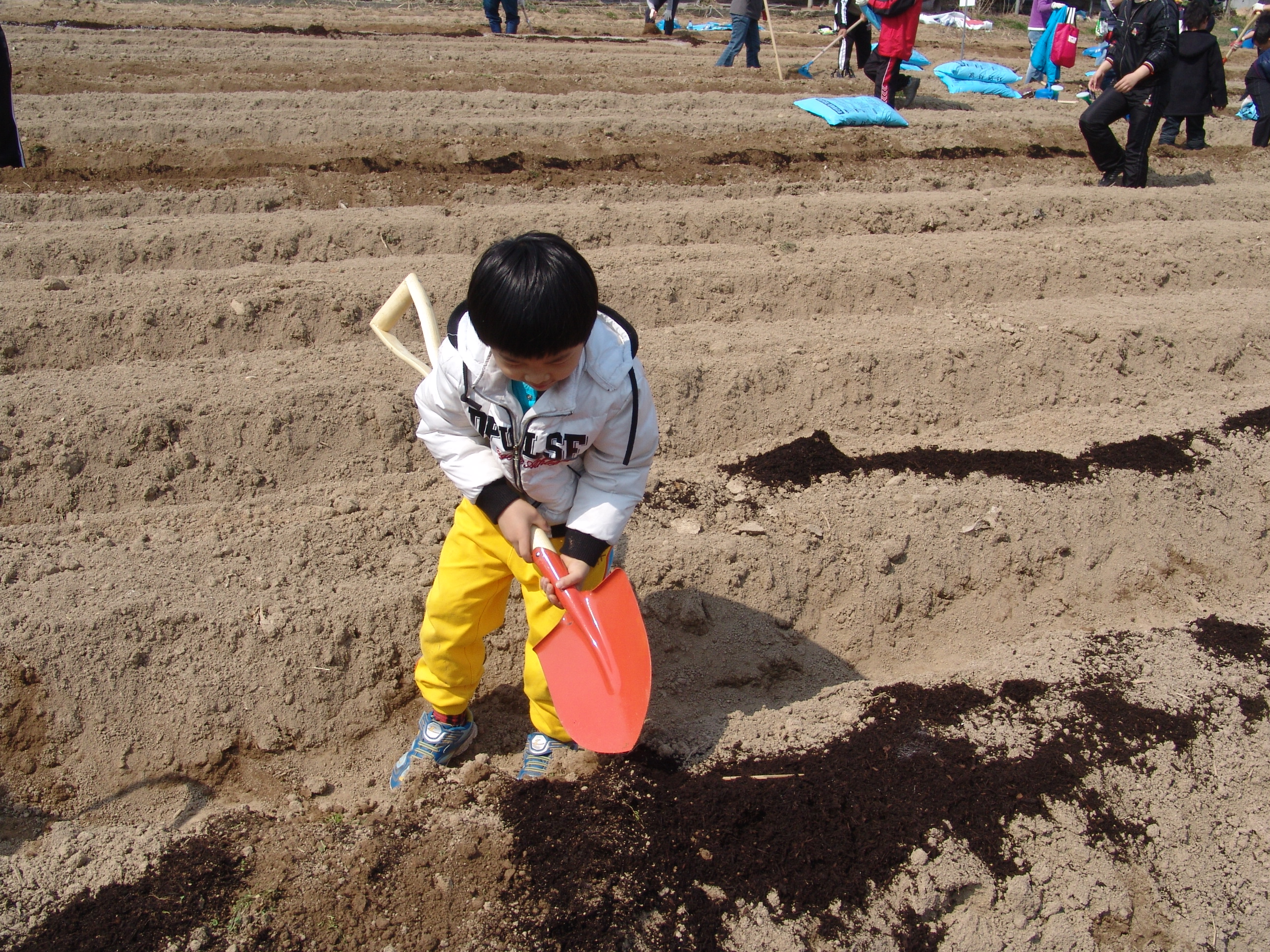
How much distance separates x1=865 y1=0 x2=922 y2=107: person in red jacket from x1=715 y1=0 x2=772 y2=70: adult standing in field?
86.8 inches

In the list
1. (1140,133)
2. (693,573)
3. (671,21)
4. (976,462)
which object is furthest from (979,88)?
(693,573)

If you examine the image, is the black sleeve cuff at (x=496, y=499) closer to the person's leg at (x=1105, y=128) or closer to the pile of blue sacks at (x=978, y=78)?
the person's leg at (x=1105, y=128)

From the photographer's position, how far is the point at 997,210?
5719mm

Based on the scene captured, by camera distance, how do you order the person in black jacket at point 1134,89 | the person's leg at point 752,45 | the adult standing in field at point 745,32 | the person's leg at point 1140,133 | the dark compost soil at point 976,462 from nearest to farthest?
the dark compost soil at point 976,462 → the person in black jacket at point 1134,89 → the person's leg at point 1140,133 → the adult standing in field at point 745,32 → the person's leg at point 752,45

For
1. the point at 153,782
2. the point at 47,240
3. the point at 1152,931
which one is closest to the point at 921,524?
the point at 1152,931

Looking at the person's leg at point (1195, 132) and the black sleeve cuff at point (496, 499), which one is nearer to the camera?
the black sleeve cuff at point (496, 499)

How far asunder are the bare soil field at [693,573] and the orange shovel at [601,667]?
19cm

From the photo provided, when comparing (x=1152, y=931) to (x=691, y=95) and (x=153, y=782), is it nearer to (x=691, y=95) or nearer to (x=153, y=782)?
(x=153, y=782)

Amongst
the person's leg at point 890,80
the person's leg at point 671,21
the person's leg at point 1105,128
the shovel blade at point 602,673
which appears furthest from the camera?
the person's leg at point 671,21

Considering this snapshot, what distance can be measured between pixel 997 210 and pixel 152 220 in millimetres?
5122

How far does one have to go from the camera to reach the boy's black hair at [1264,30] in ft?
29.0

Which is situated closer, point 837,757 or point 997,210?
point 837,757

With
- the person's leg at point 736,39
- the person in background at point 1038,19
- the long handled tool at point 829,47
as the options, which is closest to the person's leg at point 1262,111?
the person in background at point 1038,19

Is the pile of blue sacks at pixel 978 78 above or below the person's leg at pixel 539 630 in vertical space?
above
